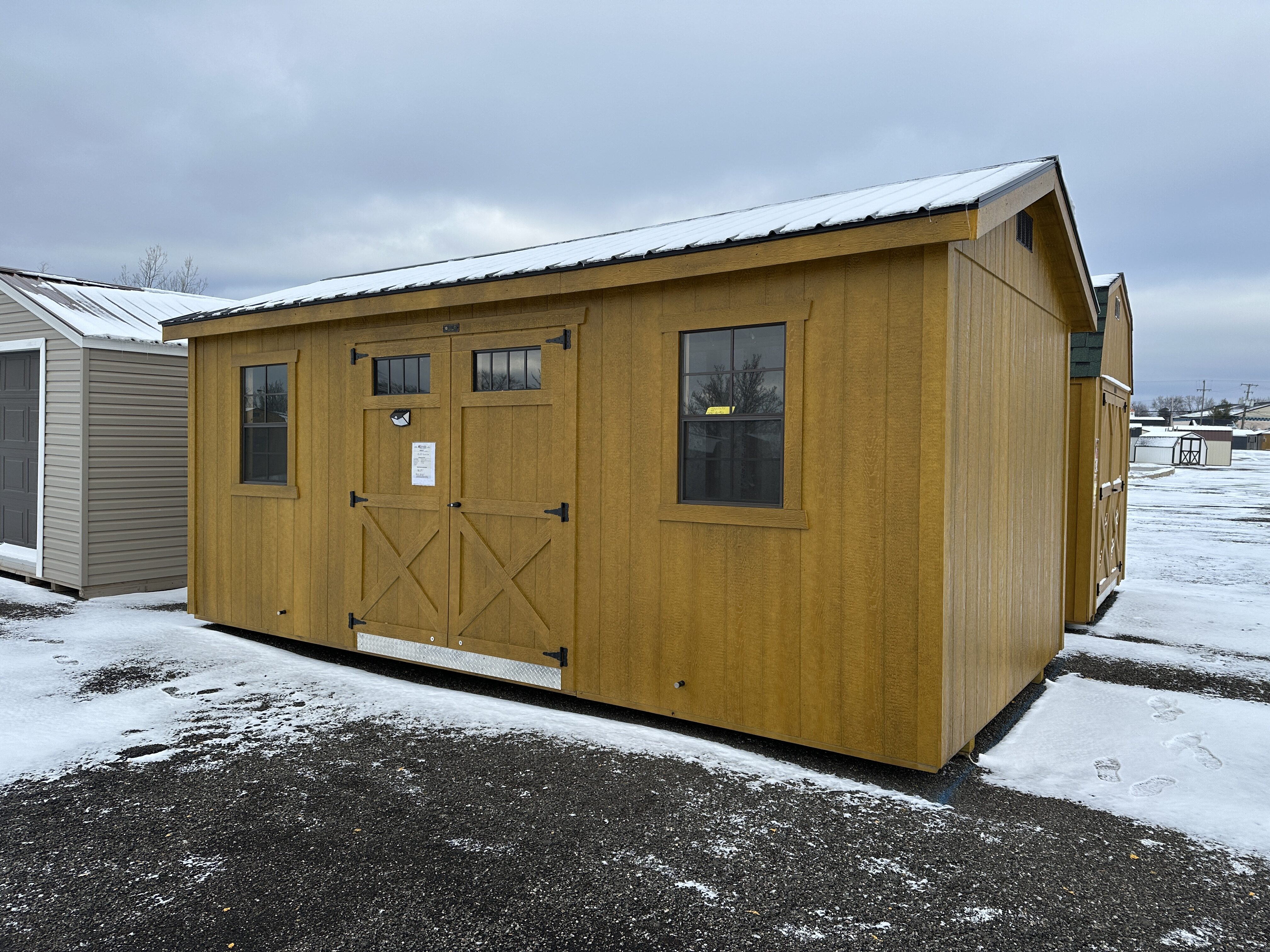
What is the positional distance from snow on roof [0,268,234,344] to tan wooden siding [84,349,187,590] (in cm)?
29

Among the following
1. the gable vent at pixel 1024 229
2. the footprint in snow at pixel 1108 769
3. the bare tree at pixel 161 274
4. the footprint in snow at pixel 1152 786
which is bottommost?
the footprint in snow at pixel 1108 769

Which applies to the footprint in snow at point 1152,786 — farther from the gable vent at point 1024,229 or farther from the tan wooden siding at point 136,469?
the tan wooden siding at point 136,469

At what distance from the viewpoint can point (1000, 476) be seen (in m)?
4.72

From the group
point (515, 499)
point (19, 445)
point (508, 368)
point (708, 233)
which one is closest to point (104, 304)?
point (19, 445)

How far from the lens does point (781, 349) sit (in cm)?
433

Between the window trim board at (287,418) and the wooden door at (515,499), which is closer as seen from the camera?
the wooden door at (515,499)

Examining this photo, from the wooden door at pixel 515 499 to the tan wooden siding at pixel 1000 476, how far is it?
2.26 meters

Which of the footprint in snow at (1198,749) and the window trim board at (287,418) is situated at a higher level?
the window trim board at (287,418)

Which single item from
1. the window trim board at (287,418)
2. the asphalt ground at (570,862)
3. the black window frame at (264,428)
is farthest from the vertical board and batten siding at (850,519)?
the black window frame at (264,428)

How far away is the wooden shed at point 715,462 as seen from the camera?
3.97 m

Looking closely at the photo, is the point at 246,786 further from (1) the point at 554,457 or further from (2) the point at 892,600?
(2) the point at 892,600

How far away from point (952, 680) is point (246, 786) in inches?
135

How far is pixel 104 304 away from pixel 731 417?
8841 millimetres

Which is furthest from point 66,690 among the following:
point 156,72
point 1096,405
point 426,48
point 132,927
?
point 156,72
